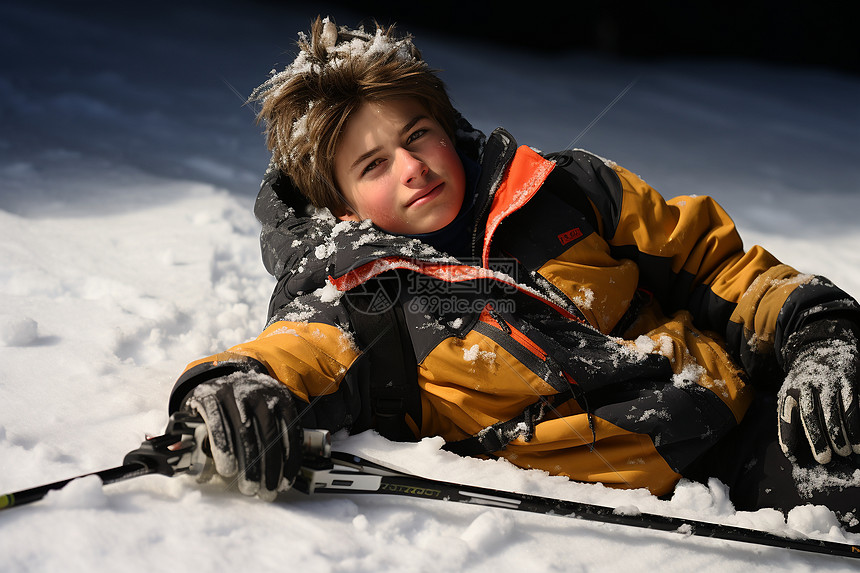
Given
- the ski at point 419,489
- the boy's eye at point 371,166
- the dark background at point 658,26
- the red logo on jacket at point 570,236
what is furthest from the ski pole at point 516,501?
the dark background at point 658,26

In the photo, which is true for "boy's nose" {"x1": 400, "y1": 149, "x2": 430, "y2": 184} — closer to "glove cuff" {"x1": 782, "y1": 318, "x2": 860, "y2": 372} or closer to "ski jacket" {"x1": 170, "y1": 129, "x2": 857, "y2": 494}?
"ski jacket" {"x1": 170, "y1": 129, "x2": 857, "y2": 494}

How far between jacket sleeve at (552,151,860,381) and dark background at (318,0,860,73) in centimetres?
420

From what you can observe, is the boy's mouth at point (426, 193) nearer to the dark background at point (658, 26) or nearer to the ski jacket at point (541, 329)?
the ski jacket at point (541, 329)

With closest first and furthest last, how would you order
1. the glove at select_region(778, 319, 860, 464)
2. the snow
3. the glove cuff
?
the snow
the glove at select_region(778, 319, 860, 464)
the glove cuff

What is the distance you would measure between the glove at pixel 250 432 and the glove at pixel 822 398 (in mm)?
981

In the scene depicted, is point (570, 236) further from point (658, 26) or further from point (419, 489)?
point (658, 26)

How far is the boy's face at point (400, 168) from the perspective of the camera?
5.41 ft

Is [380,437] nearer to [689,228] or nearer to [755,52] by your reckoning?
[689,228]

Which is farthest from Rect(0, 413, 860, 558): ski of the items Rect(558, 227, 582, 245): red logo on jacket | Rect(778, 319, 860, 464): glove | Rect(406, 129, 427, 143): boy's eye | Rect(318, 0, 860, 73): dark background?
Rect(318, 0, 860, 73): dark background

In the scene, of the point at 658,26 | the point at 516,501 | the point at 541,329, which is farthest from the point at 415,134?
the point at 658,26

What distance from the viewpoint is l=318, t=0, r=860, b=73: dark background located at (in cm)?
536

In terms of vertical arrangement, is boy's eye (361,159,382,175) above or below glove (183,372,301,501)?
above

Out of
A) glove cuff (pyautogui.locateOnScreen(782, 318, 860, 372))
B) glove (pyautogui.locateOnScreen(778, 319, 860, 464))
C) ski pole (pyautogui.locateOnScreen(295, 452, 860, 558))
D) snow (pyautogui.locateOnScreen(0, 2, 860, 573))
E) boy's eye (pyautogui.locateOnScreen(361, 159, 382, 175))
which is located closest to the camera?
snow (pyautogui.locateOnScreen(0, 2, 860, 573))

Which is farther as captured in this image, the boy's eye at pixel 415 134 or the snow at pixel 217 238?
the boy's eye at pixel 415 134
